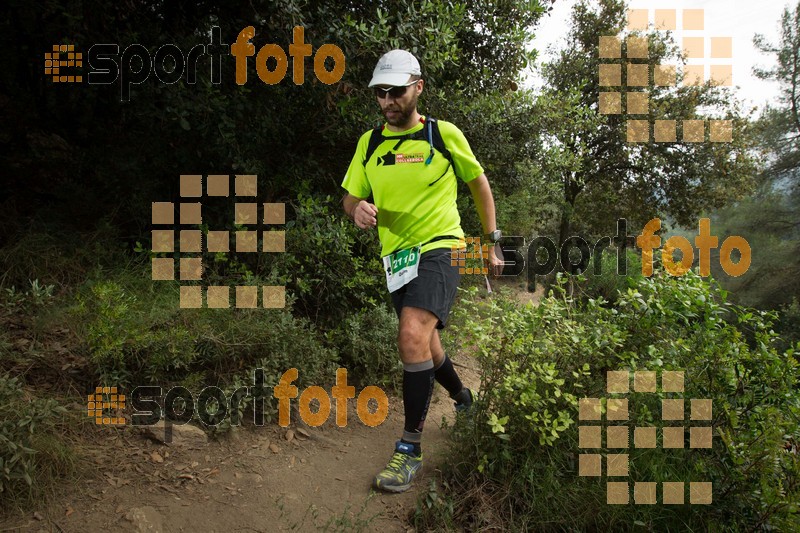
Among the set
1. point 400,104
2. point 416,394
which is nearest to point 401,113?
point 400,104

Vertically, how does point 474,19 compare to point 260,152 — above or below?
above

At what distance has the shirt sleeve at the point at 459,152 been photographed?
127 inches

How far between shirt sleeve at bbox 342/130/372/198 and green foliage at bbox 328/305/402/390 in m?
1.77

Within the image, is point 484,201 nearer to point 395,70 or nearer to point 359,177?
point 359,177

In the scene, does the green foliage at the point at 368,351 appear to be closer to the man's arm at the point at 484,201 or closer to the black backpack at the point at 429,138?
the man's arm at the point at 484,201

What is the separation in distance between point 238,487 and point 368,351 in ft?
5.98

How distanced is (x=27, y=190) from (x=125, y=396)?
3087 millimetres

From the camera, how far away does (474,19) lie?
19.4 feet

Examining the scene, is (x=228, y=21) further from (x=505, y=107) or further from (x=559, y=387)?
(x=559, y=387)

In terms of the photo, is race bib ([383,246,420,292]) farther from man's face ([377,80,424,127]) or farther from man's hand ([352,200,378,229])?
man's face ([377,80,424,127])

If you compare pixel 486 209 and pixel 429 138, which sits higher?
pixel 429 138

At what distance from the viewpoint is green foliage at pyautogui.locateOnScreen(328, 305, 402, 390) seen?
15.8 ft

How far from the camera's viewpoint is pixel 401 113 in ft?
10.4

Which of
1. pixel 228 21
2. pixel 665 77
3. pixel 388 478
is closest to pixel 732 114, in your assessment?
pixel 665 77
